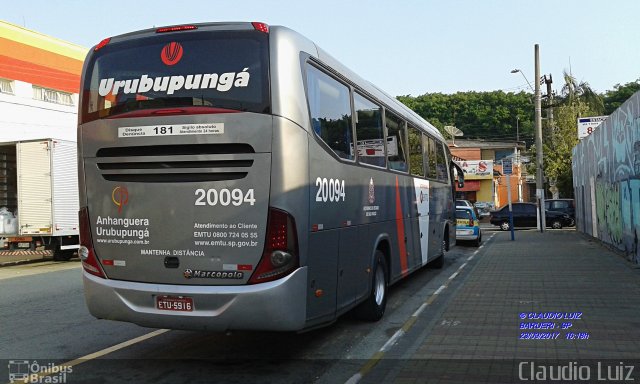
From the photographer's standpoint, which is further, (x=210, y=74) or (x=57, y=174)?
(x=57, y=174)

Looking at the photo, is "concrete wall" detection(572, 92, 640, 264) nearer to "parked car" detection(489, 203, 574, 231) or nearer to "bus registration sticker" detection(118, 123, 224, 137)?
"parked car" detection(489, 203, 574, 231)

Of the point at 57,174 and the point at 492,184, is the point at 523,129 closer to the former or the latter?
the point at 492,184

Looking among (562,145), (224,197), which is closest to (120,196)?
(224,197)

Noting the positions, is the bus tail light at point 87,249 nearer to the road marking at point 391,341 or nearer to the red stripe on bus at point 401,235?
the road marking at point 391,341

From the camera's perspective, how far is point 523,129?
69.7 metres

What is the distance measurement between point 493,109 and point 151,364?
235 feet

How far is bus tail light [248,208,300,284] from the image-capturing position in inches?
198

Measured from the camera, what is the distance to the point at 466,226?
19328 millimetres

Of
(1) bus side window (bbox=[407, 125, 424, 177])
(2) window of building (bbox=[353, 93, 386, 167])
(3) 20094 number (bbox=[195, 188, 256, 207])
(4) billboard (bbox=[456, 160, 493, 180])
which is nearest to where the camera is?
(3) 20094 number (bbox=[195, 188, 256, 207])

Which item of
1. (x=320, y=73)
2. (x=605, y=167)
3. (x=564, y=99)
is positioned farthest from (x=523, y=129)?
(x=320, y=73)

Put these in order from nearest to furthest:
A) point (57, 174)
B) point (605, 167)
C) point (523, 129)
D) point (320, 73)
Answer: point (320, 73), point (57, 174), point (605, 167), point (523, 129)

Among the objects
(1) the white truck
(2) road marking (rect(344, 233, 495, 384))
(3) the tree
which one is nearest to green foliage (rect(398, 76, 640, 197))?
(3) the tree

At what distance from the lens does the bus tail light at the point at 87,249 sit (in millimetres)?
5621

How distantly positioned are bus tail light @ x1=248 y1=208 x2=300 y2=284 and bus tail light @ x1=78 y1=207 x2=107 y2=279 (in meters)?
1.73
